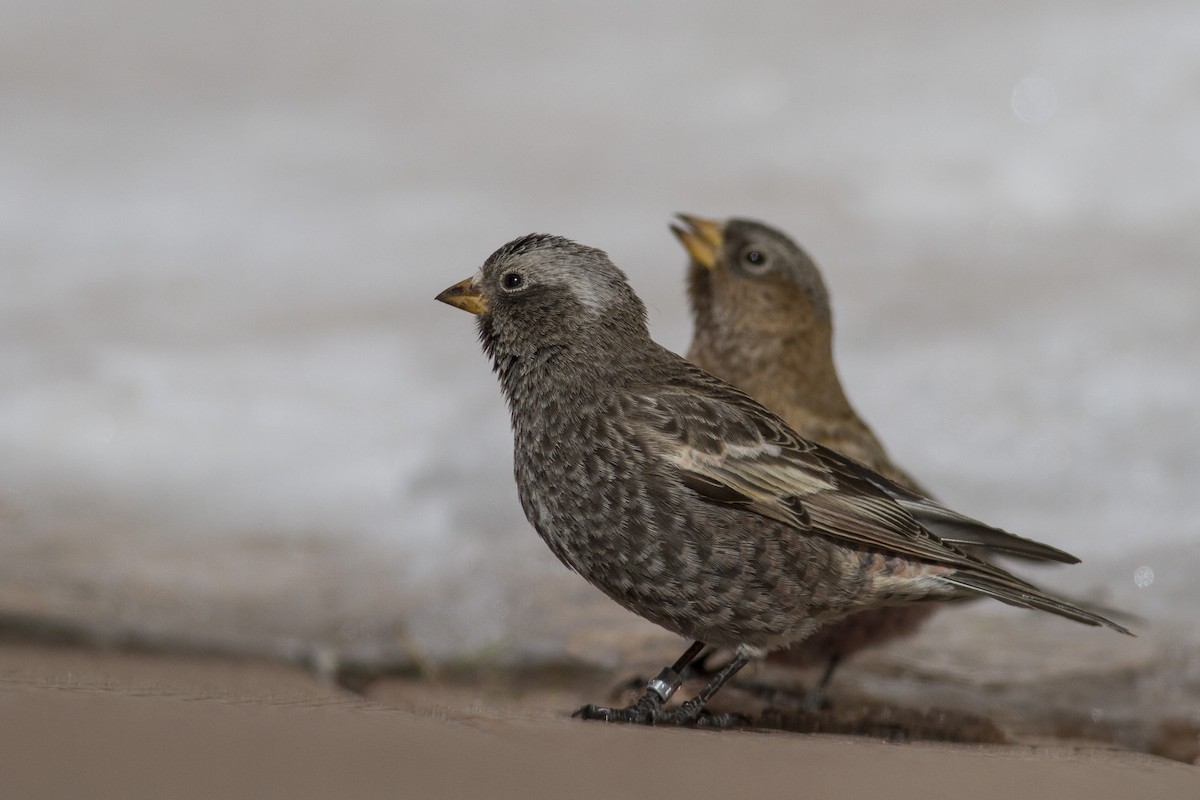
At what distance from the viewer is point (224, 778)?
2.24m

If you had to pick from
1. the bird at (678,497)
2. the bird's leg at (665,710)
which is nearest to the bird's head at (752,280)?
the bird at (678,497)

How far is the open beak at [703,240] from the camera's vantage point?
5.06 metres

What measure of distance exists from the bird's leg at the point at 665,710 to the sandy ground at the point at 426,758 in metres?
0.30

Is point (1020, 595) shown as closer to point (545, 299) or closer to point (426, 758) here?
point (545, 299)

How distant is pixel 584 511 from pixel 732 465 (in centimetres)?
39

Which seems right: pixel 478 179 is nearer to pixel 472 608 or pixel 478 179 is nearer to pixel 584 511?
pixel 472 608

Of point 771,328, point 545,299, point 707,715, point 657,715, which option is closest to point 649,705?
point 657,715

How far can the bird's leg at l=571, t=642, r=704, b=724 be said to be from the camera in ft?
11.0

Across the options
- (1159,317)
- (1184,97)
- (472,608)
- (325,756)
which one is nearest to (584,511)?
(325,756)

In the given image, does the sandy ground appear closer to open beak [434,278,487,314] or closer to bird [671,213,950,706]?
open beak [434,278,487,314]

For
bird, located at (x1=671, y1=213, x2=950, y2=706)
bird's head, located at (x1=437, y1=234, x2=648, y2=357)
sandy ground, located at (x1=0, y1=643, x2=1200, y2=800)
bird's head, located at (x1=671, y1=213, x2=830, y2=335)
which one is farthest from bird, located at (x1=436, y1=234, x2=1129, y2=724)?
bird's head, located at (x1=671, y1=213, x2=830, y2=335)

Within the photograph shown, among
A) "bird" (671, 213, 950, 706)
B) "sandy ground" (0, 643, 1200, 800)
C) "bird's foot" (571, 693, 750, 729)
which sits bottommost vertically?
"sandy ground" (0, 643, 1200, 800)

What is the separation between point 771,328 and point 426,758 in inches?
110

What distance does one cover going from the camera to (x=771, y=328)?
16.3 feet
